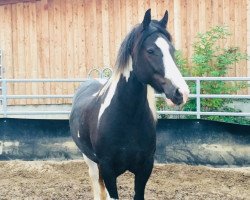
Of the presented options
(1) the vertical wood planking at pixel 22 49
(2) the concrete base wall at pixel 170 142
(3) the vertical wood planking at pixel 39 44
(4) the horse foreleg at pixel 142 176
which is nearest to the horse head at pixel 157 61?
(4) the horse foreleg at pixel 142 176

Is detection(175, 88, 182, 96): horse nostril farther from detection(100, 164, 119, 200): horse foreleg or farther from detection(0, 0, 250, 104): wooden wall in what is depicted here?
detection(0, 0, 250, 104): wooden wall

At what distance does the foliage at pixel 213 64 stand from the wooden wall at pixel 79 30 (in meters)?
0.28

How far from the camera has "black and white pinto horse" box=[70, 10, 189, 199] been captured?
3.80 meters

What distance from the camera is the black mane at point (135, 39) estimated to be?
3.89m

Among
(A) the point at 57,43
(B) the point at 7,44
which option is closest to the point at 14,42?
(B) the point at 7,44

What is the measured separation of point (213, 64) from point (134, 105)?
7.27m

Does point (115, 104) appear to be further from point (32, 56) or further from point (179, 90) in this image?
point (32, 56)

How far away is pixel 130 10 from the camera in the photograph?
11.8 meters

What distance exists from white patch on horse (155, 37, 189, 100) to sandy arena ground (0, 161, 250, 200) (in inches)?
98.5

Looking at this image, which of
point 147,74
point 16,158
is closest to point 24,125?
point 16,158

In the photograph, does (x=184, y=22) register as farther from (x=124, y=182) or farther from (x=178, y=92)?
(x=178, y=92)

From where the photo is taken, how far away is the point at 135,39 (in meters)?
3.99

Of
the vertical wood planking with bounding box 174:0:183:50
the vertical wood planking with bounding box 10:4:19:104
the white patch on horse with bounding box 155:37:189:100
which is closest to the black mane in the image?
the white patch on horse with bounding box 155:37:189:100

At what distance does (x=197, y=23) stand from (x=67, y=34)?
10.4 feet
